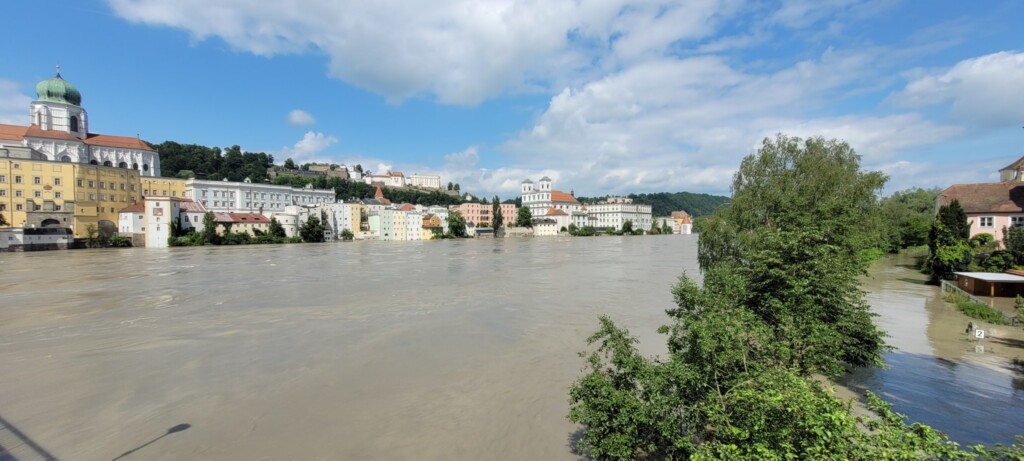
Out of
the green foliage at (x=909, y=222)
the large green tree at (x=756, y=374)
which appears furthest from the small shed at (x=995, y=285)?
the green foliage at (x=909, y=222)

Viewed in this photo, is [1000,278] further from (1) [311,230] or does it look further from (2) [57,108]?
(2) [57,108]

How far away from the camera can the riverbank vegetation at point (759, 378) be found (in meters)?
4.13

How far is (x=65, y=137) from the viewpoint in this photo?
2906 inches

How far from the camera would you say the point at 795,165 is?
19688 millimetres

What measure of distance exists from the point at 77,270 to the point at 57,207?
40112 millimetres

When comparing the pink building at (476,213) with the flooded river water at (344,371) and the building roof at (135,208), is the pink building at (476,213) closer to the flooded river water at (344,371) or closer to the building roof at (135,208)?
the building roof at (135,208)

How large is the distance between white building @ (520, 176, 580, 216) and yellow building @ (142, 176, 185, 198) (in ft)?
287

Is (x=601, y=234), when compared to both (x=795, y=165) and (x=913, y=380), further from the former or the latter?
(x=913, y=380)

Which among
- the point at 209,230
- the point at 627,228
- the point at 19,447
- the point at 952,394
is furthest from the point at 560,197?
the point at 19,447

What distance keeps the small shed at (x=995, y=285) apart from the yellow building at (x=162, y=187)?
10412cm

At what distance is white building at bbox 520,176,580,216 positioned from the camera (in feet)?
Result: 457

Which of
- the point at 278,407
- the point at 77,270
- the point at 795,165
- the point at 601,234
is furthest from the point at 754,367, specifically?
the point at 601,234

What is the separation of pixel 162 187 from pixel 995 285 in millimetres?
106108

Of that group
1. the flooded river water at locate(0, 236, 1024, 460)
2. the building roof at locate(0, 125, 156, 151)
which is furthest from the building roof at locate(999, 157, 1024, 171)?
the building roof at locate(0, 125, 156, 151)
